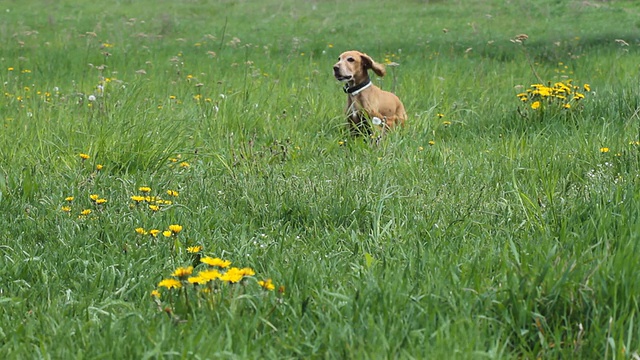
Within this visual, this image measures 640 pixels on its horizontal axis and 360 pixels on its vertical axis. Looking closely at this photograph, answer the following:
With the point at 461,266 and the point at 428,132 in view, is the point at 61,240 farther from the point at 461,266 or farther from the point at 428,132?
the point at 428,132

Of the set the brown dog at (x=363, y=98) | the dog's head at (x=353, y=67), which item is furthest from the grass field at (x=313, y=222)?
the dog's head at (x=353, y=67)

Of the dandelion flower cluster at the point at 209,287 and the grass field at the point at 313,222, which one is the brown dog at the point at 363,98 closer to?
the grass field at the point at 313,222

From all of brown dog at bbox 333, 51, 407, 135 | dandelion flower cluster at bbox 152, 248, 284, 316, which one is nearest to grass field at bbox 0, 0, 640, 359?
dandelion flower cluster at bbox 152, 248, 284, 316

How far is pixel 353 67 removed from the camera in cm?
559

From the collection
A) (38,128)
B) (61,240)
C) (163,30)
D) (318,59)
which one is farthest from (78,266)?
(163,30)

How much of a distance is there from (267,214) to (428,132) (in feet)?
6.97

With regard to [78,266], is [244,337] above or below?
above

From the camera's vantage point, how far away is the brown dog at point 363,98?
5406 millimetres

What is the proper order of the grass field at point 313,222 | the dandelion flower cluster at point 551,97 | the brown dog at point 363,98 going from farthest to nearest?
the brown dog at point 363,98 → the dandelion flower cluster at point 551,97 → the grass field at point 313,222

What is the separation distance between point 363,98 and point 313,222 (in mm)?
2327

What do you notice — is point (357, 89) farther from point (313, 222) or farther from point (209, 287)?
point (209, 287)

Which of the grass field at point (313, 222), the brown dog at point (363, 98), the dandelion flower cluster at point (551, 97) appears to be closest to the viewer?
the grass field at point (313, 222)

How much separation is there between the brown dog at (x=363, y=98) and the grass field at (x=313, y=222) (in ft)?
0.62

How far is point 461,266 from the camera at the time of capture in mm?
2500
